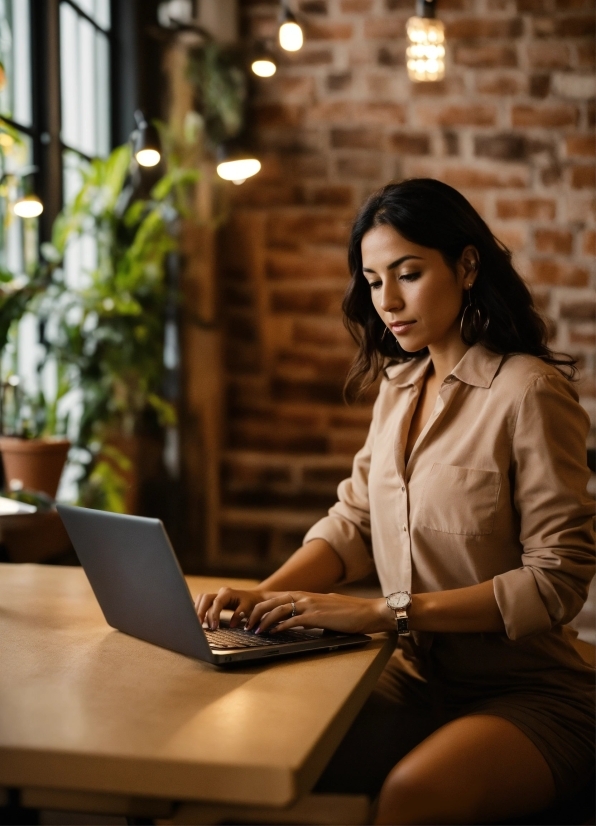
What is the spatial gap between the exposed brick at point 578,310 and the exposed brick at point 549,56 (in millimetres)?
994

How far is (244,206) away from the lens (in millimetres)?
4227

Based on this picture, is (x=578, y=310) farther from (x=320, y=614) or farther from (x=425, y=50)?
(x=320, y=614)

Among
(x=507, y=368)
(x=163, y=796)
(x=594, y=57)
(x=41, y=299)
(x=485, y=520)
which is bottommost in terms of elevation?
(x=163, y=796)

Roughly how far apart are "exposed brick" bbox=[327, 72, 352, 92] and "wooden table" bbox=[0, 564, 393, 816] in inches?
125

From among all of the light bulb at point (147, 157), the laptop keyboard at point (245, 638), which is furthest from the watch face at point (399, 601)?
the light bulb at point (147, 157)

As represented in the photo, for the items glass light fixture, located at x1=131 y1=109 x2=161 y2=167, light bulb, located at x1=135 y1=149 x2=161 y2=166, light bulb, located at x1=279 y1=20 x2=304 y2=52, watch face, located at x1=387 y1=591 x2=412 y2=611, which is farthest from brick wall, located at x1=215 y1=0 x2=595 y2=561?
watch face, located at x1=387 y1=591 x2=412 y2=611

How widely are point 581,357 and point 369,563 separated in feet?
7.68

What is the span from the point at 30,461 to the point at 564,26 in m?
2.81

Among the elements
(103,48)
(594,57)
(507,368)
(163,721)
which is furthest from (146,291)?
(163,721)

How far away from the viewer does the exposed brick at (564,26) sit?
3.76 metres

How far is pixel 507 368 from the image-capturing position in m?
1.62

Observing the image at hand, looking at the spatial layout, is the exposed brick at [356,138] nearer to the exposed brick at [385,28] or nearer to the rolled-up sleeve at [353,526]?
the exposed brick at [385,28]

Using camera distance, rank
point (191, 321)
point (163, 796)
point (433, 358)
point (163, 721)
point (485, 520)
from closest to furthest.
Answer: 1. point (163, 796)
2. point (163, 721)
3. point (485, 520)
4. point (433, 358)
5. point (191, 321)

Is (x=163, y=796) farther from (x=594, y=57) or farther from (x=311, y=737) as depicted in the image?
(x=594, y=57)
